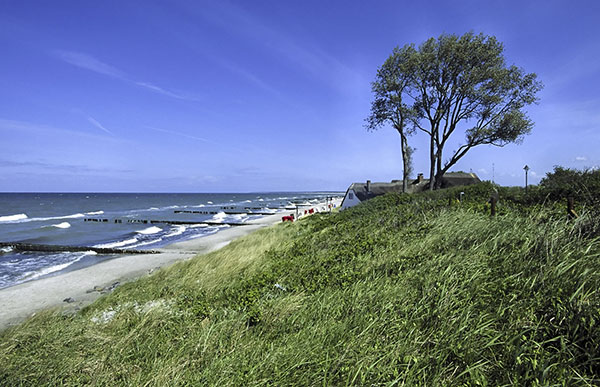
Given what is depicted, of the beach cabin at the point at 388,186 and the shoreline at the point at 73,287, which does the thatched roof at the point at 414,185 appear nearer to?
the beach cabin at the point at 388,186

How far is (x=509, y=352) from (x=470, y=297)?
1.04 meters

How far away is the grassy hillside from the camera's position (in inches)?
129

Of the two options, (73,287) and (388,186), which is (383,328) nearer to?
Result: (73,287)

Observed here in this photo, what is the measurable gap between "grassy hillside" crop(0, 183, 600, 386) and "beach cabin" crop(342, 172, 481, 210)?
35234 millimetres

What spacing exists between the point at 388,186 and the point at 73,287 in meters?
39.8

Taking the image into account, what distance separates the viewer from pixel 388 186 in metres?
45.2

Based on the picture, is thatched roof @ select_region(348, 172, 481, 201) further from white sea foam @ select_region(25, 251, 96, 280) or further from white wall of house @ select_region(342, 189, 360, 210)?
white sea foam @ select_region(25, 251, 96, 280)

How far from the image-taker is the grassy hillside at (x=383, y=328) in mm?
3270

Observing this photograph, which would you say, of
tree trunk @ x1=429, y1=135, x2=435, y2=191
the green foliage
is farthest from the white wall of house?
the green foliage

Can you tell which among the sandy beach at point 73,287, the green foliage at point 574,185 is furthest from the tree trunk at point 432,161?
the sandy beach at point 73,287

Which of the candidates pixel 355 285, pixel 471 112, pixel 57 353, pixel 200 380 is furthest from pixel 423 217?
pixel 471 112

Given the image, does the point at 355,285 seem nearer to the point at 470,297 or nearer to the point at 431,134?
the point at 470,297

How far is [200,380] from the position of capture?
352cm

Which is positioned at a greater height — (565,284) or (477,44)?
(477,44)
